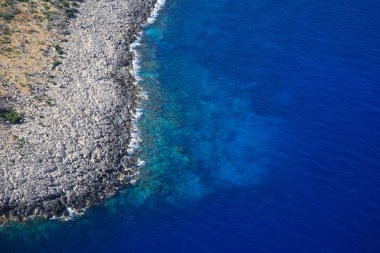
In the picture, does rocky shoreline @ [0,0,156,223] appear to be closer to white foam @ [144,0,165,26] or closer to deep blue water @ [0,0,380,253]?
deep blue water @ [0,0,380,253]

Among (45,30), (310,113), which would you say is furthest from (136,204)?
(45,30)

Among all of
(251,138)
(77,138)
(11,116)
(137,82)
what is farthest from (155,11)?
(11,116)

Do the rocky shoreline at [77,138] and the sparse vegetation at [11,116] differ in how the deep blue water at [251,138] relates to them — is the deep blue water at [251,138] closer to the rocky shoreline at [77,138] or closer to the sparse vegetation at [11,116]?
the rocky shoreline at [77,138]

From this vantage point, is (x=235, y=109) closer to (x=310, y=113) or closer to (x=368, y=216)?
(x=310, y=113)

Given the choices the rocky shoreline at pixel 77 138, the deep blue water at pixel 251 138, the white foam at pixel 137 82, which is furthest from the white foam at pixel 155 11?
the rocky shoreline at pixel 77 138

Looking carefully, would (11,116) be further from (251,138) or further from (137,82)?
(251,138)
